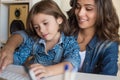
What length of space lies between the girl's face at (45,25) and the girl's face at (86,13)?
0.17 metres

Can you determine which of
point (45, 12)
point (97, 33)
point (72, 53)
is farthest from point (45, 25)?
point (97, 33)

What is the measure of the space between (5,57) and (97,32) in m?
0.56

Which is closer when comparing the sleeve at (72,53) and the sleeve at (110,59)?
the sleeve at (72,53)

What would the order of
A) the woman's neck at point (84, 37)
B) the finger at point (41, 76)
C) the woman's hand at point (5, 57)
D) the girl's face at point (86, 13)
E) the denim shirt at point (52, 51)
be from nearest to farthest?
the finger at point (41, 76)
the woman's hand at point (5, 57)
the denim shirt at point (52, 51)
the girl's face at point (86, 13)
the woman's neck at point (84, 37)

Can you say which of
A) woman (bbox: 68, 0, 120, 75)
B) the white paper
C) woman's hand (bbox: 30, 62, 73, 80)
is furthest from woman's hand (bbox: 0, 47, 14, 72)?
woman (bbox: 68, 0, 120, 75)

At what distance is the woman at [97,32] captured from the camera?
1.23m

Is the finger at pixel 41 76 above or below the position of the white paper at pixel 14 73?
above

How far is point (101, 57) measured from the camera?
1.24 metres

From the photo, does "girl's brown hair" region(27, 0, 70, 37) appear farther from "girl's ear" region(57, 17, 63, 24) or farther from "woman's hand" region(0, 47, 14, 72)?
"woman's hand" region(0, 47, 14, 72)

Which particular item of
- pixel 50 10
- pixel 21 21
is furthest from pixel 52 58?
pixel 21 21

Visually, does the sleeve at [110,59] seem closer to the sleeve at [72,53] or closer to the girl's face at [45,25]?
the sleeve at [72,53]

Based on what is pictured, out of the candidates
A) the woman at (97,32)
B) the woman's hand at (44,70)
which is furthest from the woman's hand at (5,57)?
the woman at (97,32)

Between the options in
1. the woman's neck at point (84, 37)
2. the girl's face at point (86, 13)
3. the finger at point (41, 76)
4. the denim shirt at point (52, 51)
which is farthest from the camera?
the woman's neck at point (84, 37)

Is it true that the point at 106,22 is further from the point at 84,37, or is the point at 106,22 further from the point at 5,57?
the point at 5,57
